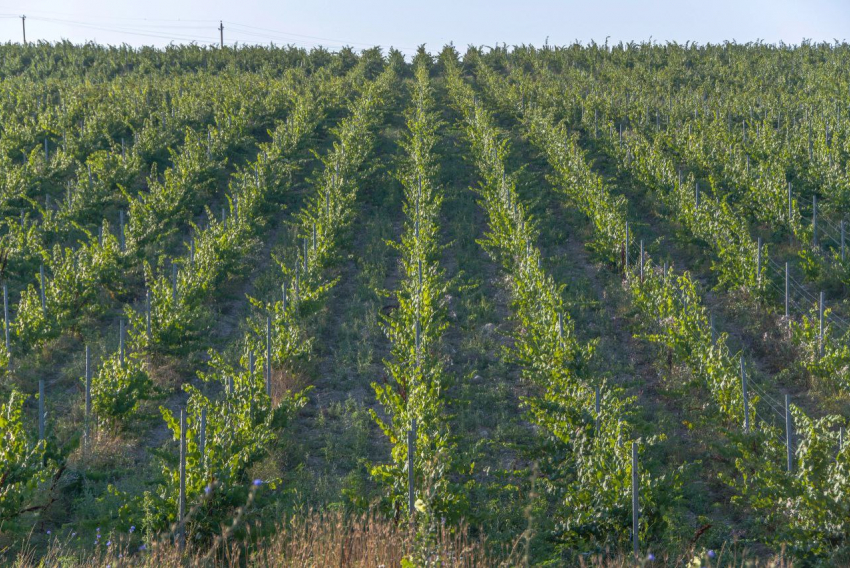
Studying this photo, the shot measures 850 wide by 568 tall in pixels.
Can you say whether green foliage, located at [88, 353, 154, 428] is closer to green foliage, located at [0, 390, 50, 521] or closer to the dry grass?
green foliage, located at [0, 390, 50, 521]

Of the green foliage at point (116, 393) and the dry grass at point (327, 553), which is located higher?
the green foliage at point (116, 393)

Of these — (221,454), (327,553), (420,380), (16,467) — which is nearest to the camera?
(327,553)

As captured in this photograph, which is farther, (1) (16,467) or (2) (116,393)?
(2) (116,393)

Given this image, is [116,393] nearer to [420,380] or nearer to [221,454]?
[221,454]

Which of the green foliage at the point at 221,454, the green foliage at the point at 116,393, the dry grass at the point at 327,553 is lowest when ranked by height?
the dry grass at the point at 327,553

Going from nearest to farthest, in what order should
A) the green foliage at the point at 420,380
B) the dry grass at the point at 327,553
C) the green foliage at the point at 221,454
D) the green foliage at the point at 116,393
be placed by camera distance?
1. the dry grass at the point at 327,553
2. the green foliage at the point at 221,454
3. the green foliage at the point at 420,380
4. the green foliage at the point at 116,393

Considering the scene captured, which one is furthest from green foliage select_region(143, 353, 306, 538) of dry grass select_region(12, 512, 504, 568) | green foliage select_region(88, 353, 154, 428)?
green foliage select_region(88, 353, 154, 428)

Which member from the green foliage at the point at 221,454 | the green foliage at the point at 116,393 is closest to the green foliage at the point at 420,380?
the green foliage at the point at 221,454

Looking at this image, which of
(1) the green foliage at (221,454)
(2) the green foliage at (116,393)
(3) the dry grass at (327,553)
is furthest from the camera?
(2) the green foliage at (116,393)

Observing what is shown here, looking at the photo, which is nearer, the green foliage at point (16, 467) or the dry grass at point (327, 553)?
the dry grass at point (327, 553)

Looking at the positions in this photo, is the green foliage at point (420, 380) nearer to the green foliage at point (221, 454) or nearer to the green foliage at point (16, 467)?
the green foliage at point (221, 454)

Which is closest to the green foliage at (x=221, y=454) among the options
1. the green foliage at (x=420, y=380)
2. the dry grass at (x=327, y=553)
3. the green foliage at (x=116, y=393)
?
the dry grass at (x=327, y=553)

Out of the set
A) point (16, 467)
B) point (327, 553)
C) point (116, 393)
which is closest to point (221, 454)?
point (16, 467)

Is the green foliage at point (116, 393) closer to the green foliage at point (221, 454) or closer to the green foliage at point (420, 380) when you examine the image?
the green foliage at point (221, 454)
